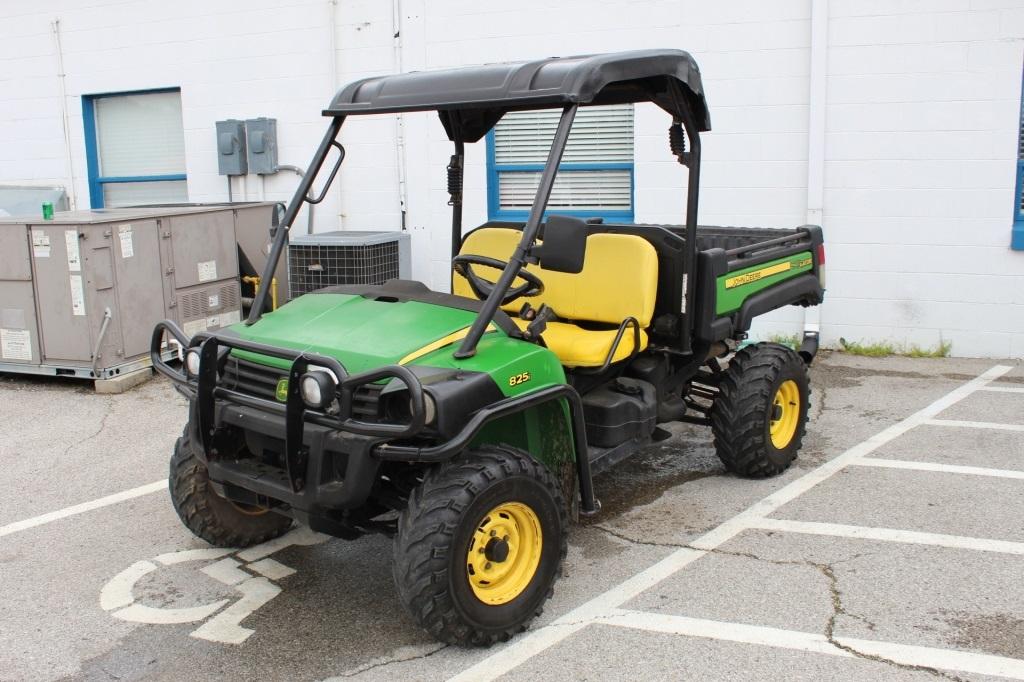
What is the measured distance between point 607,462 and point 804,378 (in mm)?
1663

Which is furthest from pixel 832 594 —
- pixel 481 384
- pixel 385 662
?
pixel 385 662

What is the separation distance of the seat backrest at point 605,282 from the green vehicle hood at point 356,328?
0.89 m

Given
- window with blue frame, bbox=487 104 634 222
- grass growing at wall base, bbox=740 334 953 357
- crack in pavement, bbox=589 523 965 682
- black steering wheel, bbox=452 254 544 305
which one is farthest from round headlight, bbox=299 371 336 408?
window with blue frame, bbox=487 104 634 222

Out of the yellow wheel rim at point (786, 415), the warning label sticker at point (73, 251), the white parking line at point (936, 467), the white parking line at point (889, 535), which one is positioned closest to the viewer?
the white parking line at point (889, 535)

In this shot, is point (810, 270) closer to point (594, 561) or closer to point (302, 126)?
point (594, 561)

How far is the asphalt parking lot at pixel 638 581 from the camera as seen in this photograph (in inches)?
140

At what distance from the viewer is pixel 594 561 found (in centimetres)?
438

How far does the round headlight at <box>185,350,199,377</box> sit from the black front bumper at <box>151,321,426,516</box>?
10 centimetres

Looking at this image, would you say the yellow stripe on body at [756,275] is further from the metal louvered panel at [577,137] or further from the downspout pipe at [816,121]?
the metal louvered panel at [577,137]

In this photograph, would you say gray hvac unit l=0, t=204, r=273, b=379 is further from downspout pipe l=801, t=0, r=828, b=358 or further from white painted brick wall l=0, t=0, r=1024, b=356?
downspout pipe l=801, t=0, r=828, b=358

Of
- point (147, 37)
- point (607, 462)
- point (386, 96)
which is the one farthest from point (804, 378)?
point (147, 37)

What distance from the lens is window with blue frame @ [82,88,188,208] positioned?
1099cm

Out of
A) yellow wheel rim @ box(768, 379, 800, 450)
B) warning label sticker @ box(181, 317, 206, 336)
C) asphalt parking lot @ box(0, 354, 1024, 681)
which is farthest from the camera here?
warning label sticker @ box(181, 317, 206, 336)

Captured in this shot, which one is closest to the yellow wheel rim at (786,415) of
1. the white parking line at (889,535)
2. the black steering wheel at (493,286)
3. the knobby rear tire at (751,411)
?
the knobby rear tire at (751,411)
